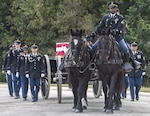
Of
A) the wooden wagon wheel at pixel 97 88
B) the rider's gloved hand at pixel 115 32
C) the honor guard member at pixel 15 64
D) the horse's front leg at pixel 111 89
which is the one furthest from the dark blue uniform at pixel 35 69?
the horse's front leg at pixel 111 89

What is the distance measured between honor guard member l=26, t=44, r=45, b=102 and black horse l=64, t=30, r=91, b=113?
3297 millimetres

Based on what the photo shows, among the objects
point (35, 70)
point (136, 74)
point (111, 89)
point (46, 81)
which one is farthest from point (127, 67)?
point (46, 81)

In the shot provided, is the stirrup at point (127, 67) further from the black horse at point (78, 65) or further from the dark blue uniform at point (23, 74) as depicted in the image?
the dark blue uniform at point (23, 74)

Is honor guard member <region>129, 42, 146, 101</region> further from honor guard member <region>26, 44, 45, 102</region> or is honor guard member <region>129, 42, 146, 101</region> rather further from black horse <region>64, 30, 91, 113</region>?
black horse <region>64, 30, 91, 113</region>

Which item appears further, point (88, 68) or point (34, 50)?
point (34, 50)

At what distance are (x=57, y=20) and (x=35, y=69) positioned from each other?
25.2m

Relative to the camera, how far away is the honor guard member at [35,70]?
16344 millimetres

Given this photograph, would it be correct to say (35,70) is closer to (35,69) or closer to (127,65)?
(35,69)

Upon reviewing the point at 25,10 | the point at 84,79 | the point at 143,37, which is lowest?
the point at 84,79

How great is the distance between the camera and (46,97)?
17.0 meters

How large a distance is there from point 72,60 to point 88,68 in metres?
0.68

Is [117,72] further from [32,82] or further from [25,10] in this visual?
[25,10]

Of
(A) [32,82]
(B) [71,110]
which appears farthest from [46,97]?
(B) [71,110]

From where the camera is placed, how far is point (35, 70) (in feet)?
53.5
